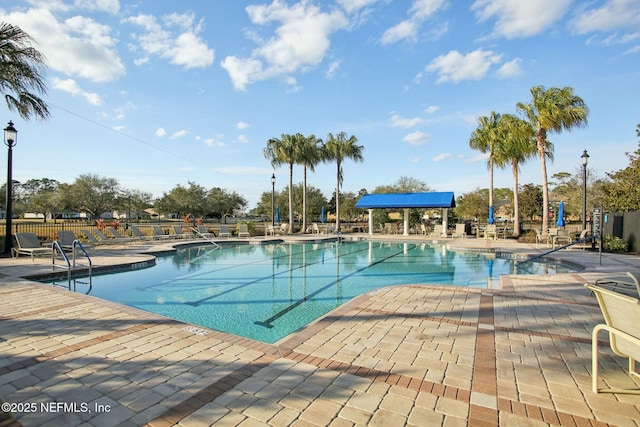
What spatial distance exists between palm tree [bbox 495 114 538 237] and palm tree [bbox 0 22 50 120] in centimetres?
2191

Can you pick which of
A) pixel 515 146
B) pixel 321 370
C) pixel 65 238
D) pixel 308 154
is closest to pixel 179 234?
pixel 65 238

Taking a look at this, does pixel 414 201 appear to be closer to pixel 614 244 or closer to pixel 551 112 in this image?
pixel 551 112

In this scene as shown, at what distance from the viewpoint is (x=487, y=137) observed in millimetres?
23062

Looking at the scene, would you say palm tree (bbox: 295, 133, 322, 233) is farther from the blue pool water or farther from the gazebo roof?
the blue pool water

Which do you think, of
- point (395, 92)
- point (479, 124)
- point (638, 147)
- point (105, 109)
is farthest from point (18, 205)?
point (638, 147)

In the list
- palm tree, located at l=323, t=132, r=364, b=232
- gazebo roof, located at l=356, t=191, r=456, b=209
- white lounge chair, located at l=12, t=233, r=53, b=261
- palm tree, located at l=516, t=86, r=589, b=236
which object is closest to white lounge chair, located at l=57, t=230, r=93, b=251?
white lounge chair, located at l=12, t=233, r=53, b=261

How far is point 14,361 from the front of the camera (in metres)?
3.15

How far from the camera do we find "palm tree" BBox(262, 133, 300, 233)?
2430 centimetres

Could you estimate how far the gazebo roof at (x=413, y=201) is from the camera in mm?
20862

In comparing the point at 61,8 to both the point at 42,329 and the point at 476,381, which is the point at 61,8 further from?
the point at 476,381

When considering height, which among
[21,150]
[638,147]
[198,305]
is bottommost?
[198,305]

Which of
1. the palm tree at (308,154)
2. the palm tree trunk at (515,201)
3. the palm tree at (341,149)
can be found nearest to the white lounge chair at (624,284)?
the palm tree trunk at (515,201)

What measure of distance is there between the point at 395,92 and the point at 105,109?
1433 centimetres

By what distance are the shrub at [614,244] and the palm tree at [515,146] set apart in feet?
24.7
